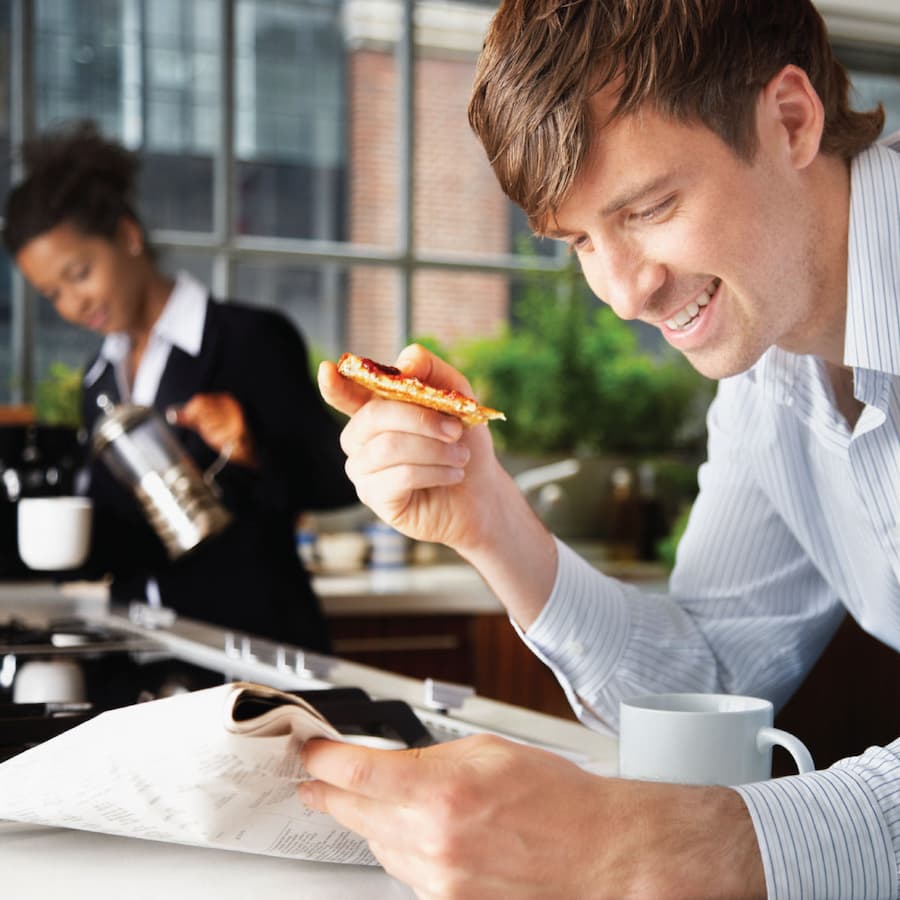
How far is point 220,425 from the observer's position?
2453mm

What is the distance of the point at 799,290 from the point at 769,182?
10cm

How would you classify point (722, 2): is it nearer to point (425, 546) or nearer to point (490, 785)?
point (490, 785)

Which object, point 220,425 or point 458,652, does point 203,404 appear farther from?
point 458,652

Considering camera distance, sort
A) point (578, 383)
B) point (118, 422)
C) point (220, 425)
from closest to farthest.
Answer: point (118, 422), point (220, 425), point (578, 383)

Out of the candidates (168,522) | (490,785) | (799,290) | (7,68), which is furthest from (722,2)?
(7,68)

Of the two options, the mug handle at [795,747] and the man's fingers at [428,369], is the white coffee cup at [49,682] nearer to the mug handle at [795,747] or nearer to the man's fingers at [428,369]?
the man's fingers at [428,369]

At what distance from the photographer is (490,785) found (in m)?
0.70

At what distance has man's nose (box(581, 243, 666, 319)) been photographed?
1.13 m

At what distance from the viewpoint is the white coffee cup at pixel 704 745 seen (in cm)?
86

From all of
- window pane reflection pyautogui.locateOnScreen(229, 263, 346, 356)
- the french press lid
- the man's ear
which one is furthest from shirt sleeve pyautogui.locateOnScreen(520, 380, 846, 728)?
window pane reflection pyautogui.locateOnScreen(229, 263, 346, 356)

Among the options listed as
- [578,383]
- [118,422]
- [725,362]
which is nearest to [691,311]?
[725,362]

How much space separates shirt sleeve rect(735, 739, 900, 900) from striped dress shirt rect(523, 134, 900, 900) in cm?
40

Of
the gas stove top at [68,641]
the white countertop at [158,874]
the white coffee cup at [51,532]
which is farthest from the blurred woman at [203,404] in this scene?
the white countertop at [158,874]

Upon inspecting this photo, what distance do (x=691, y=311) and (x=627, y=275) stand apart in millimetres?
78
